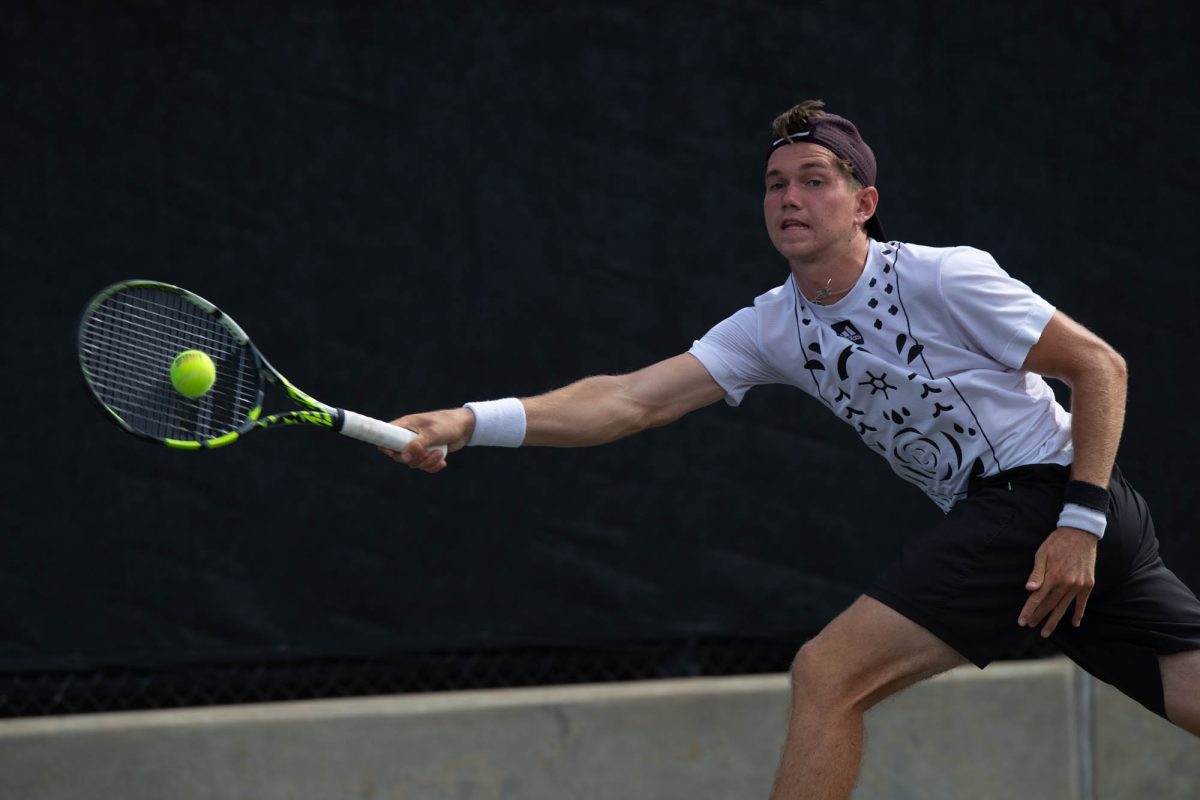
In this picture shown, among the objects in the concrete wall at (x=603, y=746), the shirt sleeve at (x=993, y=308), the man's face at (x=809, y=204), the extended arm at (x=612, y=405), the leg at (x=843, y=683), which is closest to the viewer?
the leg at (x=843, y=683)

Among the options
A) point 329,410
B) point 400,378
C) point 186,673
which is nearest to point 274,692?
point 186,673

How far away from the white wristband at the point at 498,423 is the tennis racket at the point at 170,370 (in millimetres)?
124

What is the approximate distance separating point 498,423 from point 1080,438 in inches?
45.3

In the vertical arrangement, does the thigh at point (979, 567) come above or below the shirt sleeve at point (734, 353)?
below

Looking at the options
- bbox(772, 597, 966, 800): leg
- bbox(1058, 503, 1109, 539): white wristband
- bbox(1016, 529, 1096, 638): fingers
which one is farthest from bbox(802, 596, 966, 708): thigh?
bbox(1058, 503, 1109, 539): white wristband

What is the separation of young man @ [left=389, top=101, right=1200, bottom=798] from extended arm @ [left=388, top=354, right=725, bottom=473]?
1 cm

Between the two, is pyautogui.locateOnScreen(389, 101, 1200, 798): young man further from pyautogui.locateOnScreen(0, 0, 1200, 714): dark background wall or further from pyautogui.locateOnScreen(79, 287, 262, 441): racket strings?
pyautogui.locateOnScreen(0, 0, 1200, 714): dark background wall

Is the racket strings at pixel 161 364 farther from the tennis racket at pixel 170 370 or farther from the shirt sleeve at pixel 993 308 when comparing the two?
the shirt sleeve at pixel 993 308

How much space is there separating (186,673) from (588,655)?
40.2 inches

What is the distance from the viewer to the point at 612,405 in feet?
12.5

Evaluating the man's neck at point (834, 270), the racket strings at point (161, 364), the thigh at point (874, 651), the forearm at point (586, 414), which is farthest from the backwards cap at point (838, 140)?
the racket strings at point (161, 364)

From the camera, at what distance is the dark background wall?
4410mm

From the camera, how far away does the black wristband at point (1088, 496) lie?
343 centimetres

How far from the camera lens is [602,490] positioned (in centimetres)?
465
